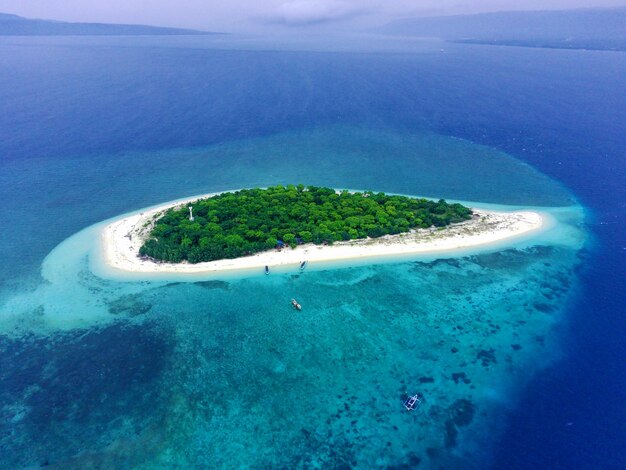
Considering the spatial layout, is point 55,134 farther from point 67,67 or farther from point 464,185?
point 67,67

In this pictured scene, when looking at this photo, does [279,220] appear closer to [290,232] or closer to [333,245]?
[290,232]

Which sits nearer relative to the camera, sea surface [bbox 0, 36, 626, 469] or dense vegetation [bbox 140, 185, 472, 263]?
sea surface [bbox 0, 36, 626, 469]

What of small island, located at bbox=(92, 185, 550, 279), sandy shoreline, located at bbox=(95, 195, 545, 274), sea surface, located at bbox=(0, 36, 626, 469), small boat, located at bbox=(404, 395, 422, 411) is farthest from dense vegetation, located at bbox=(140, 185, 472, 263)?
small boat, located at bbox=(404, 395, 422, 411)

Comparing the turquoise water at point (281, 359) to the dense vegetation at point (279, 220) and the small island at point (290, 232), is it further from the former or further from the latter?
the dense vegetation at point (279, 220)

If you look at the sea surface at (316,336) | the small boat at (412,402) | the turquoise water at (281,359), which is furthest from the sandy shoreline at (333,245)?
the small boat at (412,402)

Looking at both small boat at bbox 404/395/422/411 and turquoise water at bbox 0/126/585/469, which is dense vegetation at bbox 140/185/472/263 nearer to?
turquoise water at bbox 0/126/585/469

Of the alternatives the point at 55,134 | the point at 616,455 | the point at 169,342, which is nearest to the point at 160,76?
the point at 55,134

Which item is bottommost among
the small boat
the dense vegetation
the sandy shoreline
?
the small boat
